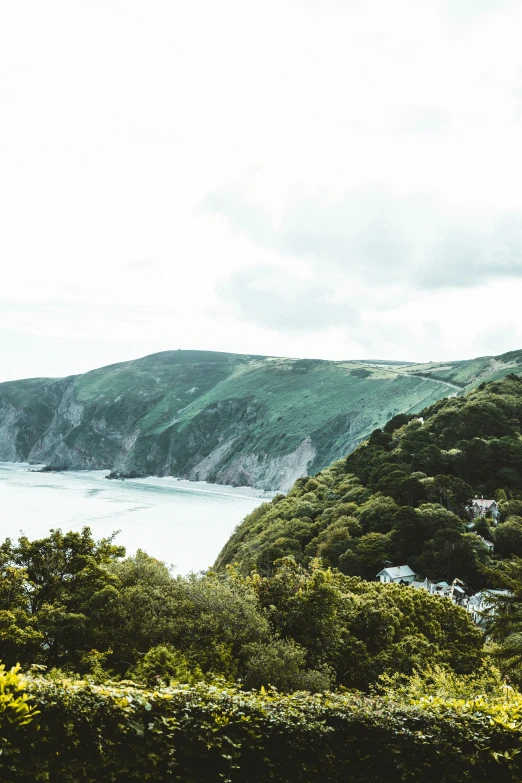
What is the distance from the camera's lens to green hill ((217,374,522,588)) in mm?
51531

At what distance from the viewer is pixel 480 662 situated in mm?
28344

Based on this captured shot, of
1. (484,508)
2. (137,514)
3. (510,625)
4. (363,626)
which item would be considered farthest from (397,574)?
(137,514)

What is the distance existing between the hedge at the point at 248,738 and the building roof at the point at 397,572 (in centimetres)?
3891

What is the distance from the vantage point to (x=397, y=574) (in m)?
48.9

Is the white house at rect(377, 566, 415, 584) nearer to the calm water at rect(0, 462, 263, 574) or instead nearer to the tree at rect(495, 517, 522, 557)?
the tree at rect(495, 517, 522, 557)

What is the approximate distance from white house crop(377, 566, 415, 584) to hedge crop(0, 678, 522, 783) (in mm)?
38627

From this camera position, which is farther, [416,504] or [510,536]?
[416,504]

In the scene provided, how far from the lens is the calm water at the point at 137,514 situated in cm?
9312

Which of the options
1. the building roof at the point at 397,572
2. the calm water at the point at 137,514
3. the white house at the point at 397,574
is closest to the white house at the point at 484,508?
the building roof at the point at 397,572

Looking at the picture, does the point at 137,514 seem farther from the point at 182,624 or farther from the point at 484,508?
the point at 182,624

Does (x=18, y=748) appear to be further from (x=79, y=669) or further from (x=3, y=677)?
(x=79, y=669)

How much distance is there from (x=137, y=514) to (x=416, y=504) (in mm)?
80904

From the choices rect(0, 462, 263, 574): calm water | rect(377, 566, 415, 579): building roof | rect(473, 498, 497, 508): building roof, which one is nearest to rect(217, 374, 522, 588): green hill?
rect(473, 498, 497, 508): building roof

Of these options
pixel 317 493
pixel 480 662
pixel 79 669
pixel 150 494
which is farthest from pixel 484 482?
pixel 150 494
